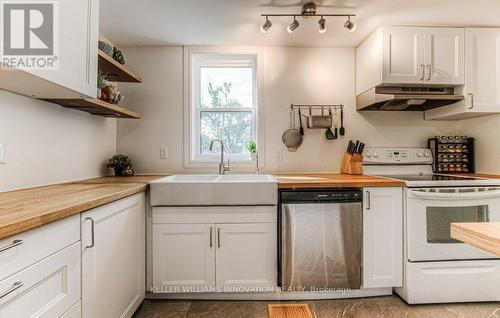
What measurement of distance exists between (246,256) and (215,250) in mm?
222

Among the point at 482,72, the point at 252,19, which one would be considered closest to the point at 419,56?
the point at 482,72

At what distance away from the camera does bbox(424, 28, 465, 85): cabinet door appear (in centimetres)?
221

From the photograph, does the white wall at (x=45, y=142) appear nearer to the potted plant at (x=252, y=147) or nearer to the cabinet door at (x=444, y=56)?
the potted plant at (x=252, y=147)

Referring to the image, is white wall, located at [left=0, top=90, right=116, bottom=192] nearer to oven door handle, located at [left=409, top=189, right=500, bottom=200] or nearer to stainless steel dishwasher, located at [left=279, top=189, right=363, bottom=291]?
stainless steel dishwasher, located at [left=279, top=189, right=363, bottom=291]

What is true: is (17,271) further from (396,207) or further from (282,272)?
(396,207)

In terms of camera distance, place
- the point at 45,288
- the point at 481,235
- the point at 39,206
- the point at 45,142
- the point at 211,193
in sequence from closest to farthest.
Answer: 1. the point at 481,235
2. the point at 45,288
3. the point at 39,206
4. the point at 45,142
5. the point at 211,193

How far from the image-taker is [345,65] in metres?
2.65

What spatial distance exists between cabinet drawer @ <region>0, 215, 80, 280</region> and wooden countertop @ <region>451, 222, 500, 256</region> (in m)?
1.35

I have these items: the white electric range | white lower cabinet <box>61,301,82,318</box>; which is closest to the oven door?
the white electric range

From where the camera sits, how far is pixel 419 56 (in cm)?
221

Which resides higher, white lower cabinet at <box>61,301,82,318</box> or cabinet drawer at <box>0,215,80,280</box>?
cabinet drawer at <box>0,215,80,280</box>

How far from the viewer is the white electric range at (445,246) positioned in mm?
1898

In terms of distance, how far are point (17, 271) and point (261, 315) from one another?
4.79 feet

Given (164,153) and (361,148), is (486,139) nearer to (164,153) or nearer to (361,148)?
(361,148)
